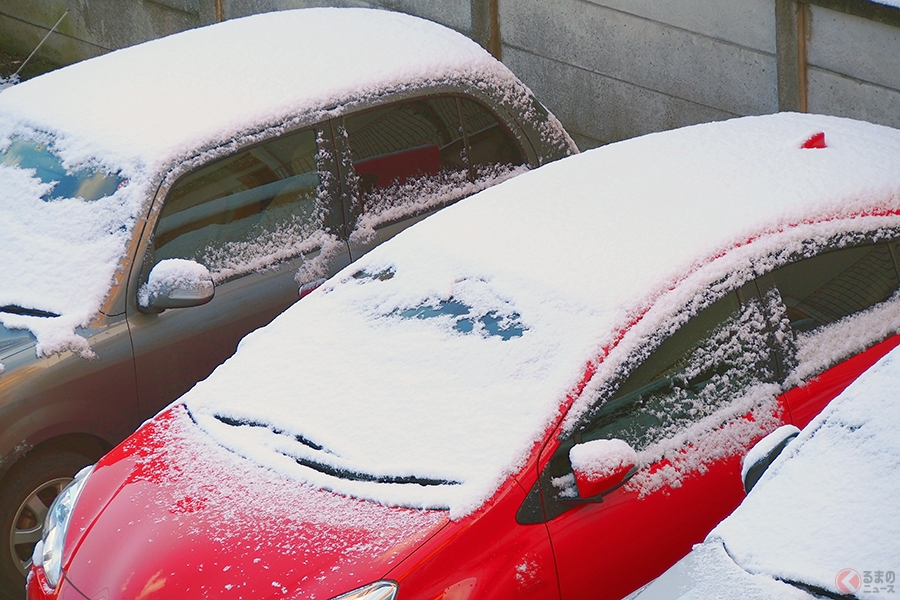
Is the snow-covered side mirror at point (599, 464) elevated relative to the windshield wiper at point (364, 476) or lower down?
elevated

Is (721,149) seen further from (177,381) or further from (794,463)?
(177,381)

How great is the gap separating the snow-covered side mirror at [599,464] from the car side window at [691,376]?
0.47ft

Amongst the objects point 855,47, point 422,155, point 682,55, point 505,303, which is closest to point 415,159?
point 422,155

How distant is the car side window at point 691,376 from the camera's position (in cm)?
353

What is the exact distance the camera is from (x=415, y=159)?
5.52 meters

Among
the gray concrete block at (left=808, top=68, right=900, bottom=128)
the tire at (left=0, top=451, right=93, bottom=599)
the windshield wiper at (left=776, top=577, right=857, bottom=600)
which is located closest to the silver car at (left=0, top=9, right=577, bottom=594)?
the tire at (left=0, top=451, right=93, bottom=599)

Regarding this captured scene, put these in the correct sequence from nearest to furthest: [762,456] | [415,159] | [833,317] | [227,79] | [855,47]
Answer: [762,456]
[833,317]
[227,79]
[415,159]
[855,47]

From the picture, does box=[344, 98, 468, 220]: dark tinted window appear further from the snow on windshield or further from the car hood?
the snow on windshield

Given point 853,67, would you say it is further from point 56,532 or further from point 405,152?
point 56,532

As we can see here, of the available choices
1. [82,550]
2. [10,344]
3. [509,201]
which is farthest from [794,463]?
[10,344]

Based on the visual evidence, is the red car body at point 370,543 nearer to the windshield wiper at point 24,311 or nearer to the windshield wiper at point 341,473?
the windshield wiper at point 341,473

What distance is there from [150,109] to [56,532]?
2.19 metres

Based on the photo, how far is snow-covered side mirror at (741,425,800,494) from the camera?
3.26m

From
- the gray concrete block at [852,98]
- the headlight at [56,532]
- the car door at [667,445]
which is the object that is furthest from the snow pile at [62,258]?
the gray concrete block at [852,98]
